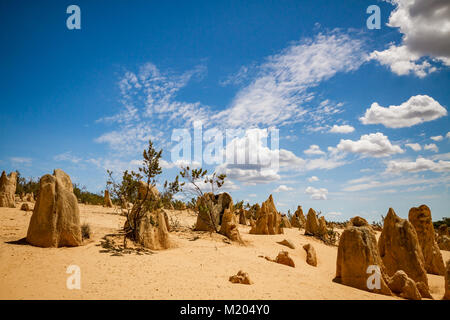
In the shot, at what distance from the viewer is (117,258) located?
297 inches

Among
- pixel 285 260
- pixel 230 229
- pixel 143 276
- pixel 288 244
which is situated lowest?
pixel 288 244

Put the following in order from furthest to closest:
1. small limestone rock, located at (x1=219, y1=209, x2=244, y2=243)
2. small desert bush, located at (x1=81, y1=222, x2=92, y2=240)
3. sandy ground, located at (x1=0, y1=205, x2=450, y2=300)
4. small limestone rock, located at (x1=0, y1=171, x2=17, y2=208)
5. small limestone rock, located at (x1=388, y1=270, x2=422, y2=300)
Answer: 1. small limestone rock, located at (x1=0, y1=171, x2=17, y2=208)
2. small limestone rock, located at (x1=219, y1=209, x2=244, y2=243)
3. small desert bush, located at (x1=81, y1=222, x2=92, y2=240)
4. small limestone rock, located at (x1=388, y1=270, x2=422, y2=300)
5. sandy ground, located at (x1=0, y1=205, x2=450, y2=300)

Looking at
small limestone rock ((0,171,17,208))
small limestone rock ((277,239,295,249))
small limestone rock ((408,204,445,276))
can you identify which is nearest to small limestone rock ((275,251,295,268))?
small limestone rock ((277,239,295,249))

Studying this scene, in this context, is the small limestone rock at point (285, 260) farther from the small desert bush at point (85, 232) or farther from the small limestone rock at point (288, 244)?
the small desert bush at point (85, 232)

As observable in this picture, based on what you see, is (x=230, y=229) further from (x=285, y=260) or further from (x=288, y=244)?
(x=285, y=260)

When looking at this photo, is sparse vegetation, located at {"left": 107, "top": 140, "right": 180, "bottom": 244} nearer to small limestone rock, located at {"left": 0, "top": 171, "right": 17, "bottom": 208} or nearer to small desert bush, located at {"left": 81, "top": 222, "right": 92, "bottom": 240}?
small desert bush, located at {"left": 81, "top": 222, "right": 92, "bottom": 240}

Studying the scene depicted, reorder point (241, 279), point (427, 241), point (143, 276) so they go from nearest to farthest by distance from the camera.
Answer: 1. point (143, 276)
2. point (241, 279)
3. point (427, 241)

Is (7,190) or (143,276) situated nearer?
(143,276)

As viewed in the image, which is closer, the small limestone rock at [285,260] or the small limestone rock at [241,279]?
the small limestone rock at [241,279]

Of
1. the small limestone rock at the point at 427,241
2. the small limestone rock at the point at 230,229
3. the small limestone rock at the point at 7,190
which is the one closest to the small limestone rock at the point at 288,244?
the small limestone rock at the point at 230,229

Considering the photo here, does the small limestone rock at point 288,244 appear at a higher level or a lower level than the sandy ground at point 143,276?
lower

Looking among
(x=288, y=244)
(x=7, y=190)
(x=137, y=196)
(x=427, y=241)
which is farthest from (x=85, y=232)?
(x=427, y=241)

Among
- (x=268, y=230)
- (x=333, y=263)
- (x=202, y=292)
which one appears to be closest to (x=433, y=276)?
(x=333, y=263)
